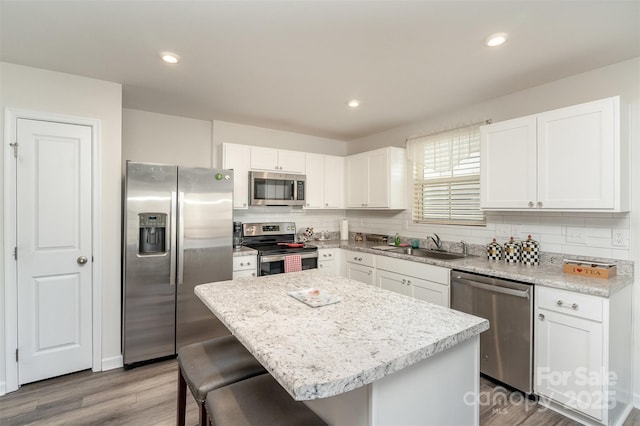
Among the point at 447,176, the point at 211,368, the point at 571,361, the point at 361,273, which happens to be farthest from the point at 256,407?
the point at 447,176

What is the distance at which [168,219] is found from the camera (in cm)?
285

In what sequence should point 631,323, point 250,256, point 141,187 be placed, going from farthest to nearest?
point 250,256, point 141,187, point 631,323

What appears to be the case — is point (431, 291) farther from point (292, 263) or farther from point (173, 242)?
point (173, 242)

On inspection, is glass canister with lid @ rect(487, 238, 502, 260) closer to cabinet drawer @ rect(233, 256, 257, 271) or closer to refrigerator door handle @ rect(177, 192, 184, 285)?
cabinet drawer @ rect(233, 256, 257, 271)

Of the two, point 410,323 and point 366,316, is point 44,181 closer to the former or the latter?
point 366,316

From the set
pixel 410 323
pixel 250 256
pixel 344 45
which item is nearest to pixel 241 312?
pixel 410 323

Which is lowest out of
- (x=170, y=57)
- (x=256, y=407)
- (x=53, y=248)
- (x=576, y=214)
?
(x=256, y=407)

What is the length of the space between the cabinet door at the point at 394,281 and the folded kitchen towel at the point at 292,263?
91 centimetres

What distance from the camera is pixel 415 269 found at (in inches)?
121

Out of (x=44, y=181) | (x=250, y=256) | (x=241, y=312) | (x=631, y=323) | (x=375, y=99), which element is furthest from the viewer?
(x=250, y=256)

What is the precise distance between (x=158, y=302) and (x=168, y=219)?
761 mm

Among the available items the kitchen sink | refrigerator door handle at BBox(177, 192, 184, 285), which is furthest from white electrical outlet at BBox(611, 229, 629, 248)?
refrigerator door handle at BBox(177, 192, 184, 285)

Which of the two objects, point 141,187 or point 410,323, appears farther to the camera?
point 141,187

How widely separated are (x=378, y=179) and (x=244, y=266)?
1.98 metres
